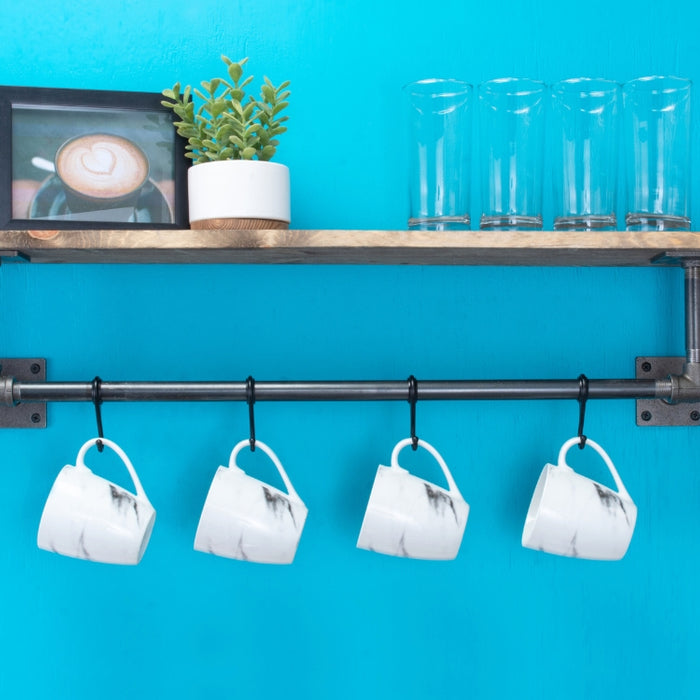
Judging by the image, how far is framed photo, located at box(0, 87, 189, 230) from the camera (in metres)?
0.79

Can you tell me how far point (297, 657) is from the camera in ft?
3.01

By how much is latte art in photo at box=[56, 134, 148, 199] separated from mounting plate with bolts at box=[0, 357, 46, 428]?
0.22m

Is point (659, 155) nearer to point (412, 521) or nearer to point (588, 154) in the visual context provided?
point (588, 154)

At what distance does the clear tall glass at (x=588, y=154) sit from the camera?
2.60 feet

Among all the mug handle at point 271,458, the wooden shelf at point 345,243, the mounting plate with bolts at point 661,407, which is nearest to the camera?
the wooden shelf at point 345,243

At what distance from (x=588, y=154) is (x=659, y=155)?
2.9 inches

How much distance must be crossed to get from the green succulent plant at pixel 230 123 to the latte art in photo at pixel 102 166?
61 mm

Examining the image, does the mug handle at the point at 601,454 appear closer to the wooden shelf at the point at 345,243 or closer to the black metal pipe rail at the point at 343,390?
the black metal pipe rail at the point at 343,390

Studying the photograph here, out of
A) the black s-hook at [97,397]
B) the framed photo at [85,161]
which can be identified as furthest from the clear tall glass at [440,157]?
the black s-hook at [97,397]

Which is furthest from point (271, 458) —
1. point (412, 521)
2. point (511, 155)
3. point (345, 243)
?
point (511, 155)

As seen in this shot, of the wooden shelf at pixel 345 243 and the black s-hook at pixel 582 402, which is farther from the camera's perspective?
the black s-hook at pixel 582 402

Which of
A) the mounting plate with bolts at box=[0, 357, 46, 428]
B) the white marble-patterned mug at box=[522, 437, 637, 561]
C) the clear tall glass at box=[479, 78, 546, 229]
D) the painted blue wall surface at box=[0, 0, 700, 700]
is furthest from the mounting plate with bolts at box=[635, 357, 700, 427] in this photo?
the mounting plate with bolts at box=[0, 357, 46, 428]

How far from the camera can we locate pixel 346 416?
914 millimetres

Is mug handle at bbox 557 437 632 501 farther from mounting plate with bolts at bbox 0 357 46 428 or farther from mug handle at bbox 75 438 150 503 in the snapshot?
mounting plate with bolts at bbox 0 357 46 428
